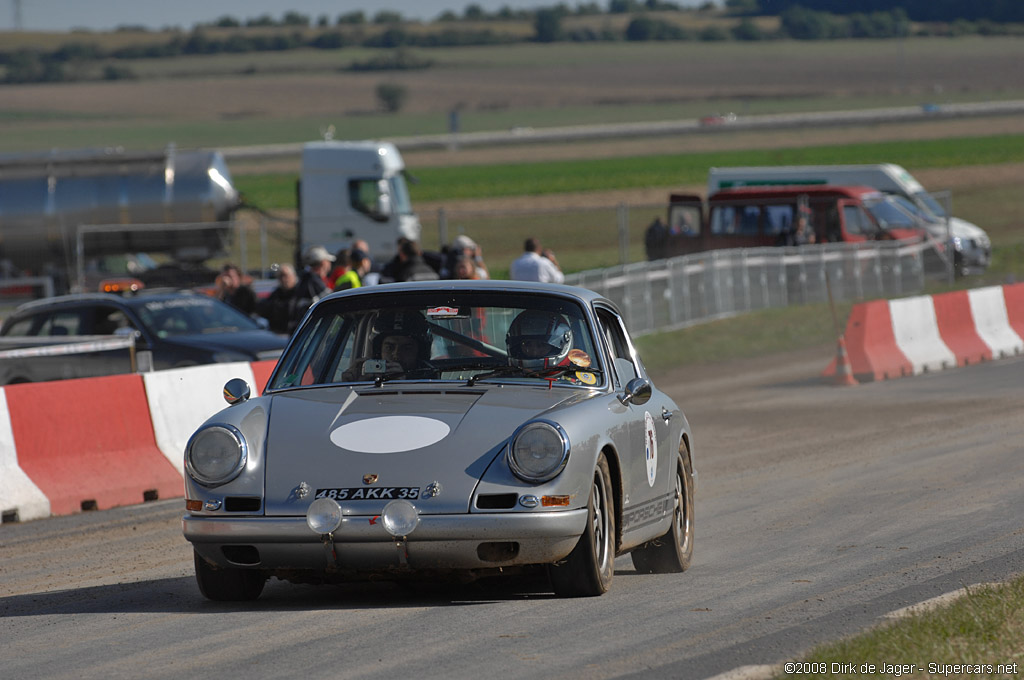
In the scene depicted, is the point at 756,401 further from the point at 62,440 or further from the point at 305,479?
the point at 305,479

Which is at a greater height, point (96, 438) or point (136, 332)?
point (96, 438)

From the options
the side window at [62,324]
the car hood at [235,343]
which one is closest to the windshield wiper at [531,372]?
the car hood at [235,343]

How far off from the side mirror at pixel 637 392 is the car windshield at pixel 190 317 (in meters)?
10.8

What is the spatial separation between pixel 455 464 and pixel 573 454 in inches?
19.1

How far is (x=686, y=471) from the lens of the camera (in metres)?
8.38

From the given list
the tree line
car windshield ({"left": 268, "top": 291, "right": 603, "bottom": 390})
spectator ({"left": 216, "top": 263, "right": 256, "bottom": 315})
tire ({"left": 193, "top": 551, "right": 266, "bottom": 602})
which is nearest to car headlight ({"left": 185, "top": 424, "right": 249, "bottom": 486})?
tire ({"left": 193, "top": 551, "right": 266, "bottom": 602})

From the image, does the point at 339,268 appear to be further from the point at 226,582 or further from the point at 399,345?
the point at 226,582

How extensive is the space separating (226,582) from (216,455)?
1.97ft

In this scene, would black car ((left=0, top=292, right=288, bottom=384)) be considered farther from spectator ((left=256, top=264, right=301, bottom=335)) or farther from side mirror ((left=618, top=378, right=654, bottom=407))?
side mirror ((left=618, top=378, right=654, bottom=407))

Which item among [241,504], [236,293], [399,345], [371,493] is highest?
[399,345]

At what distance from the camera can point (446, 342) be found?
7477 millimetres

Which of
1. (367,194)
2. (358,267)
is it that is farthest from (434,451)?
(367,194)

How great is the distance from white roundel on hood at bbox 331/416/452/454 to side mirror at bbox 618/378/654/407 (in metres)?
1.06

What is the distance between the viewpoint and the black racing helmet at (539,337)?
24.2 feet
